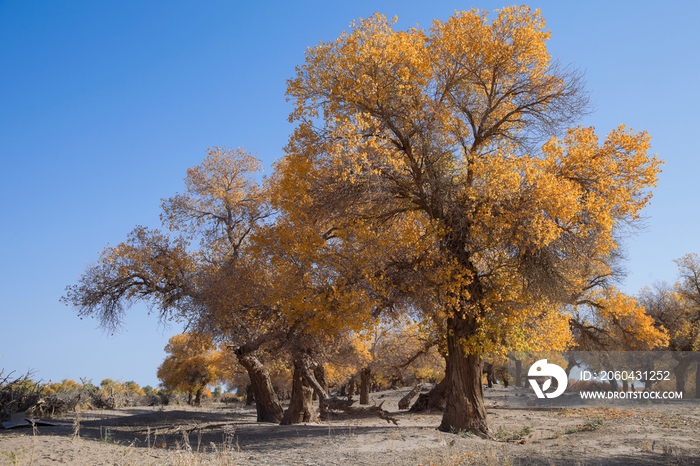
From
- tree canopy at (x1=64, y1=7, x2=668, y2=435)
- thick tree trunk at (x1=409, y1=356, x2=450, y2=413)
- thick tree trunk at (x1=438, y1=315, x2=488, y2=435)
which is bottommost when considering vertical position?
thick tree trunk at (x1=409, y1=356, x2=450, y2=413)

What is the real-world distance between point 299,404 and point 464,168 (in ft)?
32.2

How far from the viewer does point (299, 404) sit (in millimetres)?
18312

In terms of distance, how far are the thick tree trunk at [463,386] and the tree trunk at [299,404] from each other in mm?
6011

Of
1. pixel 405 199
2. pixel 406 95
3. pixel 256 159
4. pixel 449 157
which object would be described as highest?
pixel 256 159

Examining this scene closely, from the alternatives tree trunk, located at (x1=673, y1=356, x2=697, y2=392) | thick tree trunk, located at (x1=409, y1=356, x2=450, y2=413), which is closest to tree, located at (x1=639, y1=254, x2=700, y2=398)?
tree trunk, located at (x1=673, y1=356, x2=697, y2=392)

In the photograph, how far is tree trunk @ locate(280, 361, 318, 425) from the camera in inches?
719

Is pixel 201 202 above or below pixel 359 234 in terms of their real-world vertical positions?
above

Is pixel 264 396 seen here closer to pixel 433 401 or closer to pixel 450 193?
pixel 433 401

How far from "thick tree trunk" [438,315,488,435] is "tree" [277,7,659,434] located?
0.03 meters

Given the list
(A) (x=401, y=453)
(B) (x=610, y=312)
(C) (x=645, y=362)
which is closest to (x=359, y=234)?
(A) (x=401, y=453)

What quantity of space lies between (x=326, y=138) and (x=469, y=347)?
21.1ft

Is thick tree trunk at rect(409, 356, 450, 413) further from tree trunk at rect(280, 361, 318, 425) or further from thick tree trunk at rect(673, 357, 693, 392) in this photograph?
thick tree trunk at rect(673, 357, 693, 392)

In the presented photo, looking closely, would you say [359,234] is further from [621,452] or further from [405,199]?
[621,452]

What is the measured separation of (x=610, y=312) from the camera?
79.6 feet
